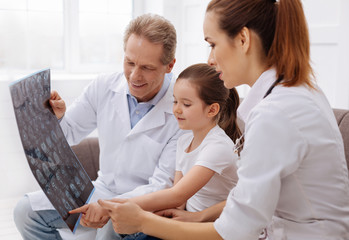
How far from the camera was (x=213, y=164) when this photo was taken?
139cm

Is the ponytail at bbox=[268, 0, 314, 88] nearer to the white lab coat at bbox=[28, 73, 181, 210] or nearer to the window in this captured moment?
the white lab coat at bbox=[28, 73, 181, 210]

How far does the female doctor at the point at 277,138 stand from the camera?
38.5 inches

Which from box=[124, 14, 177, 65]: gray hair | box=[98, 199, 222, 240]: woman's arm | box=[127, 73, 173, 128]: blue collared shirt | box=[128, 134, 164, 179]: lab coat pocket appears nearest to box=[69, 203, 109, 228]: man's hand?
box=[98, 199, 222, 240]: woman's arm

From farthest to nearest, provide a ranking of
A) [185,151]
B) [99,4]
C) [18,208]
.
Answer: [99,4]
[18,208]
[185,151]

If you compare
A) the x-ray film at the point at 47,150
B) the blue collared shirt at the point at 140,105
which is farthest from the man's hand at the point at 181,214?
the blue collared shirt at the point at 140,105

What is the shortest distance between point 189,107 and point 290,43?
20.4 inches

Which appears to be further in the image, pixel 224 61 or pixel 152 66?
pixel 152 66

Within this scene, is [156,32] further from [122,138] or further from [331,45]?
[331,45]

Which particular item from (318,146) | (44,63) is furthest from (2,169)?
(318,146)

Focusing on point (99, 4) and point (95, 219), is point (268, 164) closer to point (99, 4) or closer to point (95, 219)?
point (95, 219)

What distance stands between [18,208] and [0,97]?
1712 millimetres

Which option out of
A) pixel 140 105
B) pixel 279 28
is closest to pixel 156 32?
pixel 140 105

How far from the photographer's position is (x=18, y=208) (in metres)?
1.71

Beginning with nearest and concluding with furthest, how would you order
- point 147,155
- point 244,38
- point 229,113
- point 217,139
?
point 244,38 < point 217,139 < point 229,113 < point 147,155
